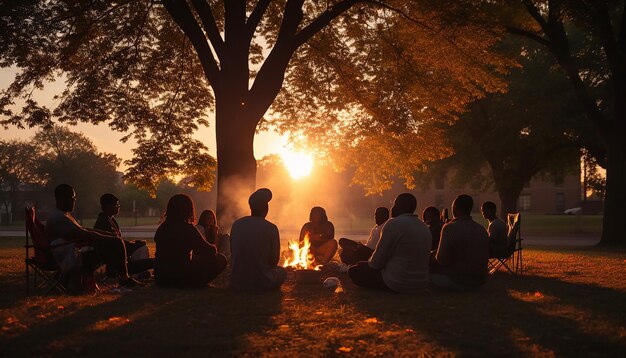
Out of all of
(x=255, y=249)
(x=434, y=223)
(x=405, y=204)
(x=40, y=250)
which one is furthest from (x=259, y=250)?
A: (x=434, y=223)

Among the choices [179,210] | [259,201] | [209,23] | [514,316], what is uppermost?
[209,23]

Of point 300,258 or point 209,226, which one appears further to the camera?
point 209,226

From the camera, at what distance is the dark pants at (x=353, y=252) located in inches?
442

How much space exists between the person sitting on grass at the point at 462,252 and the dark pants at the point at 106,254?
489 cm

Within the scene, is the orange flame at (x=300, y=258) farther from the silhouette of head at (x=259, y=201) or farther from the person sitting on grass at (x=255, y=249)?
the silhouette of head at (x=259, y=201)

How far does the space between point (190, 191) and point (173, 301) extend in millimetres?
81357

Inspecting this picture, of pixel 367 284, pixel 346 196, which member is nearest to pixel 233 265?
pixel 367 284

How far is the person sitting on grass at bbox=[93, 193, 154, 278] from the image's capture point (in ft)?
33.9

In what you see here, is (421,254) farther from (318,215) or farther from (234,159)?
(234,159)

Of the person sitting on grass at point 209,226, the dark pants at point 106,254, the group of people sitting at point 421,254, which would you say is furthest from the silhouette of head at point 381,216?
the dark pants at point 106,254

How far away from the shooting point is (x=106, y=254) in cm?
918

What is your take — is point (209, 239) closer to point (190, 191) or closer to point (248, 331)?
point (248, 331)

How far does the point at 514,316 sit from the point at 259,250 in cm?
368

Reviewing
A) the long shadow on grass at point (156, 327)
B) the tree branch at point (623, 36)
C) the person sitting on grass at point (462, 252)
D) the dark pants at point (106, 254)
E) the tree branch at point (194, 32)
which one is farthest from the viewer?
the tree branch at point (623, 36)
